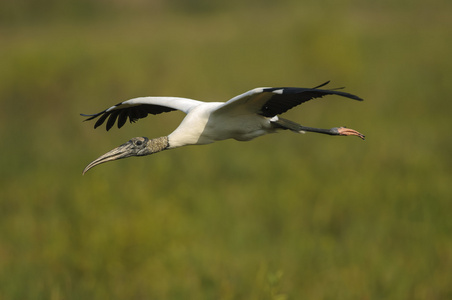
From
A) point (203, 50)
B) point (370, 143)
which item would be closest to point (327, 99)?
point (370, 143)

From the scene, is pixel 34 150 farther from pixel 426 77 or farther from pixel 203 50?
pixel 426 77

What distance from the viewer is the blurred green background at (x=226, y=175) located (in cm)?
810

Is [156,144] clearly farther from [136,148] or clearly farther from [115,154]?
[115,154]

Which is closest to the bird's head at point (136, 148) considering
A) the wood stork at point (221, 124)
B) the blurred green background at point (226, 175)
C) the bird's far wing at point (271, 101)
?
the wood stork at point (221, 124)

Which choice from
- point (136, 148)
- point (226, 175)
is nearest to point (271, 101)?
point (136, 148)

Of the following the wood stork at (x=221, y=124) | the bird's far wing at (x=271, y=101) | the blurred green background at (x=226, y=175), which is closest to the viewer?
the bird's far wing at (x=271, y=101)

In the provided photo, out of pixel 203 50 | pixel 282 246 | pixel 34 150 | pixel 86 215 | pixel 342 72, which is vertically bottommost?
pixel 282 246

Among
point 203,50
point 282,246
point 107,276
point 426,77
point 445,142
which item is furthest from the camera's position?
point 426,77

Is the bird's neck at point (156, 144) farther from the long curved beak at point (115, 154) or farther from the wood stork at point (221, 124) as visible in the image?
the long curved beak at point (115, 154)

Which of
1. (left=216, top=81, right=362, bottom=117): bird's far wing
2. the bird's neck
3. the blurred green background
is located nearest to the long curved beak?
the bird's neck

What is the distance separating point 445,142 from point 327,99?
2.85 m

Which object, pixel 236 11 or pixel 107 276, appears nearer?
pixel 107 276

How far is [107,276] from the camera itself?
8031 mm

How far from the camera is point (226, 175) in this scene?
12.5 meters
